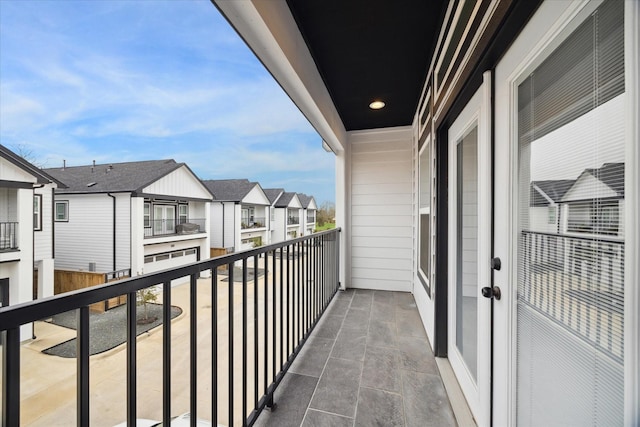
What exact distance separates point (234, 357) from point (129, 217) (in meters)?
1.74

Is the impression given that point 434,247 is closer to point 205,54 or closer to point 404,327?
point 404,327

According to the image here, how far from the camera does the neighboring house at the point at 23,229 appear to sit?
47.0 inches

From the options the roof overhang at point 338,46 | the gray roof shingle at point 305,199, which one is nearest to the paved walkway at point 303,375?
the roof overhang at point 338,46

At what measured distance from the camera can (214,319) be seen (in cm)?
115

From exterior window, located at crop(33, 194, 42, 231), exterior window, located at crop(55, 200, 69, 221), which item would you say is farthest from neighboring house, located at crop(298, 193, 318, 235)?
exterior window, located at crop(33, 194, 42, 231)

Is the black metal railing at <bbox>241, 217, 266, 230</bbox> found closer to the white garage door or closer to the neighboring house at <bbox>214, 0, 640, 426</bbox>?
the white garage door

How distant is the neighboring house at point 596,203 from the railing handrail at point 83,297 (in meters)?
1.23

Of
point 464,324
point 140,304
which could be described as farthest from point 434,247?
point 140,304

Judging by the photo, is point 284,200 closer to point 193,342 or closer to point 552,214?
point 193,342

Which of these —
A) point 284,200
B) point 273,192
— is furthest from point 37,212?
point 273,192

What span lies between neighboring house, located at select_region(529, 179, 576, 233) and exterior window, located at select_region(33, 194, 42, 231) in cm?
232

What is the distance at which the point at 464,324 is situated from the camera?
1.80 meters

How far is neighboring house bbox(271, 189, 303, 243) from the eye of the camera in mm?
10938

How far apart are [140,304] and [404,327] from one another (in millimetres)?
2573
